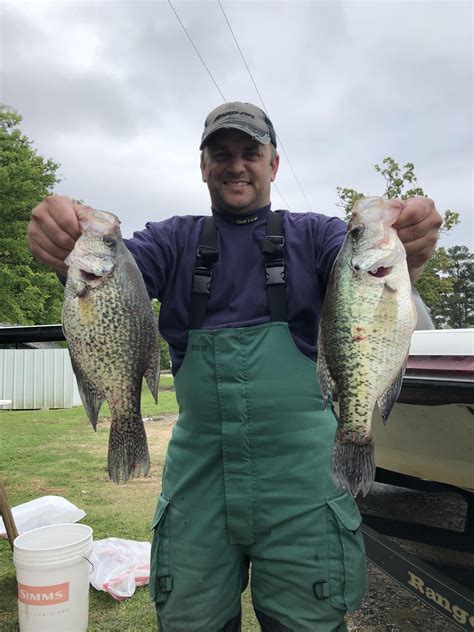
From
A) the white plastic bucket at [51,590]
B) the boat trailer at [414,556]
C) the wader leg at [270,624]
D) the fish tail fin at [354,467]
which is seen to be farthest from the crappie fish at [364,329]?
the white plastic bucket at [51,590]

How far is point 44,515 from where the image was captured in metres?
4.66

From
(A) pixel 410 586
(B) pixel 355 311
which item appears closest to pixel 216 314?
(B) pixel 355 311

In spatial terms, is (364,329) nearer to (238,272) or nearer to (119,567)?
(238,272)

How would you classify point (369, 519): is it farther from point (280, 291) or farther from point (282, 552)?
point (280, 291)

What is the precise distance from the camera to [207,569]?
8.20ft

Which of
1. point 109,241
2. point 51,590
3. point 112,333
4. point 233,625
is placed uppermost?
point 109,241

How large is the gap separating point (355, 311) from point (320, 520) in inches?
40.9

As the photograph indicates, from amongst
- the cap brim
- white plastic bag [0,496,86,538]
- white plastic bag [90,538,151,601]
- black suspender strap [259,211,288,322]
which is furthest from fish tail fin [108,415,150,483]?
white plastic bag [0,496,86,538]

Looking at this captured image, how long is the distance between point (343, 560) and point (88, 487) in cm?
492

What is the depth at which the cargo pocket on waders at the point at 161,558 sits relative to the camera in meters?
2.54

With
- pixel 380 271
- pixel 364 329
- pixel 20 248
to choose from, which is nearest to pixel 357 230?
pixel 380 271

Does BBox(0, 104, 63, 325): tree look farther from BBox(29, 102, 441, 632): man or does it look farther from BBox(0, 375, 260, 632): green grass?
BBox(29, 102, 441, 632): man

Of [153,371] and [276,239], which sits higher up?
[276,239]

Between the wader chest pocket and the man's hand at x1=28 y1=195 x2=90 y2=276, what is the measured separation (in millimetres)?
1589
